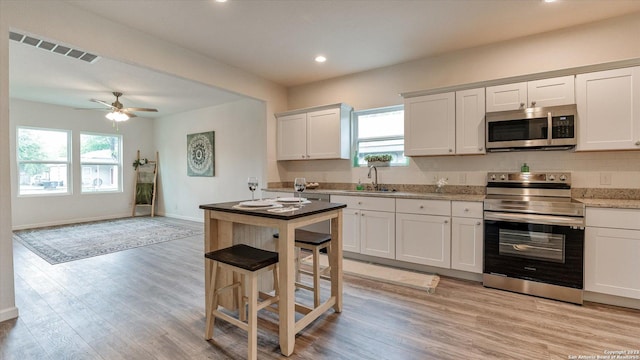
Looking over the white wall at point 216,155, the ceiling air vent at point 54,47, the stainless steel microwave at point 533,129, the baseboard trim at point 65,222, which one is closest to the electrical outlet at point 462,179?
the stainless steel microwave at point 533,129

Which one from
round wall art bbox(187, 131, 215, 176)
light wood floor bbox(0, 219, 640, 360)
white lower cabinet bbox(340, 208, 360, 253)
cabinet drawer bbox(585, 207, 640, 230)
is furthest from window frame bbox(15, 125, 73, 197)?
cabinet drawer bbox(585, 207, 640, 230)

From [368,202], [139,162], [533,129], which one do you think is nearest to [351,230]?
[368,202]

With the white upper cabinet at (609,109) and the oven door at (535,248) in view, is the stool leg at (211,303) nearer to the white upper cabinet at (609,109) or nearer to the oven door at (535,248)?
the oven door at (535,248)

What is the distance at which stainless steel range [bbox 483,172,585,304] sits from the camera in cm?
259

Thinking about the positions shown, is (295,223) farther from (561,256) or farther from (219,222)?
(561,256)

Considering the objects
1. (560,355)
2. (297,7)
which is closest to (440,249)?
(560,355)

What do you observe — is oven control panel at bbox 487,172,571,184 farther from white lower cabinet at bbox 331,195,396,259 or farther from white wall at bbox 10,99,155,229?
white wall at bbox 10,99,155,229

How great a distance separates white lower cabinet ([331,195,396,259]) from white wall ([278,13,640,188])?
0.72 metres

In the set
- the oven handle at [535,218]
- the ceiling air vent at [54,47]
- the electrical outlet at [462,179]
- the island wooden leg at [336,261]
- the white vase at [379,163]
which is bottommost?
the island wooden leg at [336,261]

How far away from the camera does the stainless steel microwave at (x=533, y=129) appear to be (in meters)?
2.83

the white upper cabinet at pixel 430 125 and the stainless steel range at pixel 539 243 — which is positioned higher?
the white upper cabinet at pixel 430 125

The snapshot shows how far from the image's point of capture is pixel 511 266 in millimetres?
2826

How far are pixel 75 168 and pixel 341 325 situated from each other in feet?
23.8

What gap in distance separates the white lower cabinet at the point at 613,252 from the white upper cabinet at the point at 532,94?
114 centimetres
